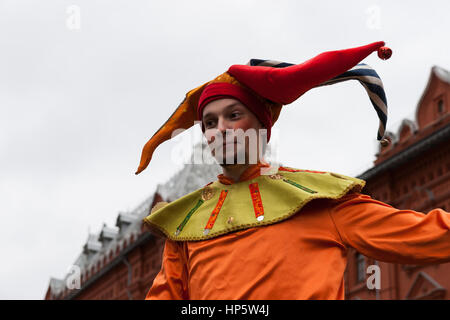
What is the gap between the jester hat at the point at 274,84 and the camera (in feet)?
10.7

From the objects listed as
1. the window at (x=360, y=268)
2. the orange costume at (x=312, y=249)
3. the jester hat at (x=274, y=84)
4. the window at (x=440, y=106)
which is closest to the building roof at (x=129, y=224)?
the window at (x=360, y=268)

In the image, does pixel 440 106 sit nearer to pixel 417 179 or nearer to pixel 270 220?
pixel 417 179

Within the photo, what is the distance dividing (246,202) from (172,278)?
19.6 inches

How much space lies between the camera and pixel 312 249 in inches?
129

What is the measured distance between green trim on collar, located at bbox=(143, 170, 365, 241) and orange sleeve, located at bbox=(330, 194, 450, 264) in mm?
94

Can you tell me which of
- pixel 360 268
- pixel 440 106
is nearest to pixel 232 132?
pixel 440 106

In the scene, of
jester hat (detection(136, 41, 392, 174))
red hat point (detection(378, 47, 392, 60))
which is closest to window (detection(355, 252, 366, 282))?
jester hat (detection(136, 41, 392, 174))

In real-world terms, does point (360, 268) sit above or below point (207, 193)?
above

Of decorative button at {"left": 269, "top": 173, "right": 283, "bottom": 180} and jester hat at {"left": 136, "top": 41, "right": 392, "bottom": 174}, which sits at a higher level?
jester hat at {"left": 136, "top": 41, "right": 392, "bottom": 174}

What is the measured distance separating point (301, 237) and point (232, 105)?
2.28ft

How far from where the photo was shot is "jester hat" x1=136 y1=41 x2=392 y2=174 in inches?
128

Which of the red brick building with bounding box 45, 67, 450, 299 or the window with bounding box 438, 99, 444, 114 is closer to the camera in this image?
the red brick building with bounding box 45, 67, 450, 299

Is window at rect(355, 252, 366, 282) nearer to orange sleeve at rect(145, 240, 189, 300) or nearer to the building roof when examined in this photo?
the building roof

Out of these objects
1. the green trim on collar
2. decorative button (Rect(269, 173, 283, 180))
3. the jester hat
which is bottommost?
the green trim on collar
